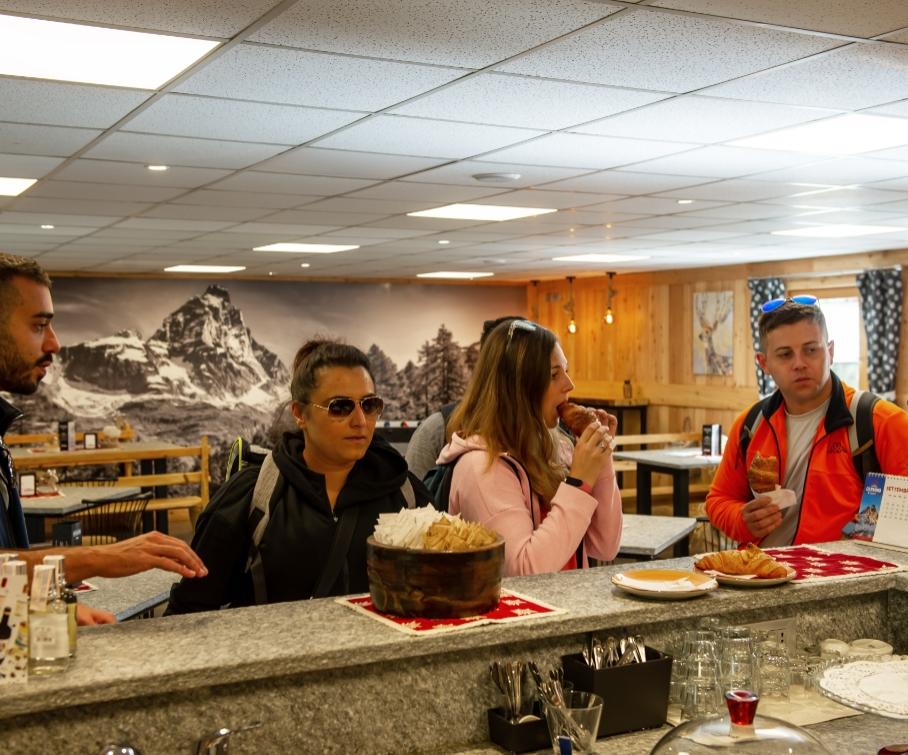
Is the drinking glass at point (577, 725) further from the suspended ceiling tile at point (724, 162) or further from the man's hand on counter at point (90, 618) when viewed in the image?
the suspended ceiling tile at point (724, 162)

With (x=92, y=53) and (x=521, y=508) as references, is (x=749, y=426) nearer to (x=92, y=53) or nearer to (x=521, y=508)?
(x=521, y=508)

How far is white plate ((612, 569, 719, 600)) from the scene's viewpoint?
2162 mm

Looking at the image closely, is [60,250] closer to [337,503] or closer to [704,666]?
[337,503]

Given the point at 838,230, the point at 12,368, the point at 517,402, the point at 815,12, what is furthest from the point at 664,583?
the point at 838,230

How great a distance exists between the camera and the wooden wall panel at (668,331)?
36.8 ft

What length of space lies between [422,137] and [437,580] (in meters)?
3.15

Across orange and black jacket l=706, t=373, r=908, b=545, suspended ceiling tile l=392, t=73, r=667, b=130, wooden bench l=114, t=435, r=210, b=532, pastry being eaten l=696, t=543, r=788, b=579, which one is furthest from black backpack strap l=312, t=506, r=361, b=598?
wooden bench l=114, t=435, r=210, b=532

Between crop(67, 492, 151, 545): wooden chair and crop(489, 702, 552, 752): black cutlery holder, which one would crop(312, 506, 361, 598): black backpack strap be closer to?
crop(489, 702, 552, 752): black cutlery holder

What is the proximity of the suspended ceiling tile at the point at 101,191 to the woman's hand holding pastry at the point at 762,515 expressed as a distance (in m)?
4.27

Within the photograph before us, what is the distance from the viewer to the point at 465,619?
1952 millimetres

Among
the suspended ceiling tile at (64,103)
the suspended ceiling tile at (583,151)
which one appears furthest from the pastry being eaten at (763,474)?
the suspended ceiling tile at (64,103)

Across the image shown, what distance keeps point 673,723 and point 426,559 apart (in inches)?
23.5

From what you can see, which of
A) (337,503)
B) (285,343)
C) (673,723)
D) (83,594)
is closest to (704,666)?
(673,723)

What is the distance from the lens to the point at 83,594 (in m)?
3.93
